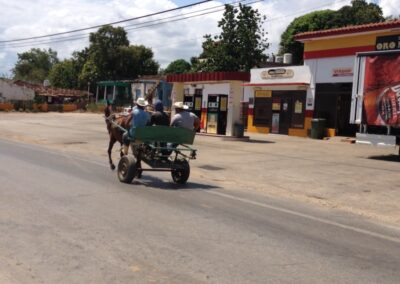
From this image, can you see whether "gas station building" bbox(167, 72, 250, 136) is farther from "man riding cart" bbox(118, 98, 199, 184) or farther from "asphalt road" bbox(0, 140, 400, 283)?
"asphalt road" bbox(0, 140, 400, 283)

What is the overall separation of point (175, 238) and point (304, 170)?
889 cm

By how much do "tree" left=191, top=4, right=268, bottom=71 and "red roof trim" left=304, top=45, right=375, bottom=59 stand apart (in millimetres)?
13560

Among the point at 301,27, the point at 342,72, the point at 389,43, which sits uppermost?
the point at 301,27

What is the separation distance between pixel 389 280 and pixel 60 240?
12.0ft

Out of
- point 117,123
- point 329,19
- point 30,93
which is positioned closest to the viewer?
point 117,123

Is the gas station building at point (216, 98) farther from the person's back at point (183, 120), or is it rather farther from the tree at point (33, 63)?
the tree at point (33, 63)

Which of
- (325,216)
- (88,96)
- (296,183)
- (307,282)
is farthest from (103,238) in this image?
(88,96)

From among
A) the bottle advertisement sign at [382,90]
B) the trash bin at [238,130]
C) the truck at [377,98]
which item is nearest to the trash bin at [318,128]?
the trash bin at [238,130]

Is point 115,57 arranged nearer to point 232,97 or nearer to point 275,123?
point 275,123

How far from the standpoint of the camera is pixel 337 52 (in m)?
28.0

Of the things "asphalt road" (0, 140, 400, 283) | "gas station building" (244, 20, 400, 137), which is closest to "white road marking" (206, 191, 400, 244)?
"asphalt road" (0, 140, 400, 283)

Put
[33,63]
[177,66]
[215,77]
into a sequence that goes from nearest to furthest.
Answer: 1. [215,77]
2. [177,66]
3. [33,63]

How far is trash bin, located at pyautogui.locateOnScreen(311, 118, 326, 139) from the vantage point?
28.0m

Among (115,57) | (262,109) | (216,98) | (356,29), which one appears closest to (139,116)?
(216,98)
